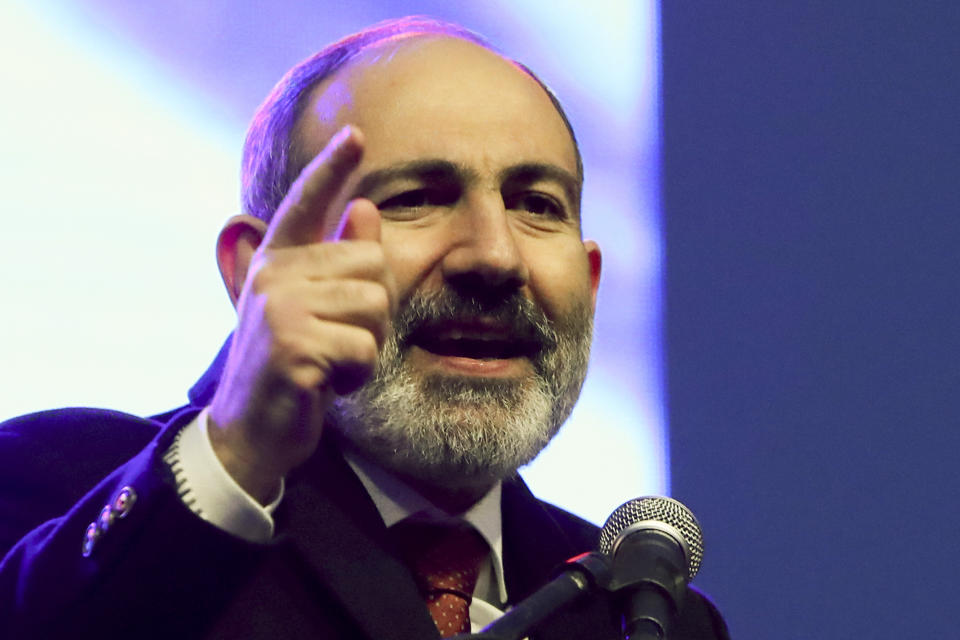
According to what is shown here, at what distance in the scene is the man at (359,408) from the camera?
91 cm

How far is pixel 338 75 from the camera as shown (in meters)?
1.55

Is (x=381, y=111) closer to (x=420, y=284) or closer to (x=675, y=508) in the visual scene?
(x=420, y=284)

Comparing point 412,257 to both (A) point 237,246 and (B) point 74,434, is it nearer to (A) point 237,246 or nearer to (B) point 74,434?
(A) point 237,246

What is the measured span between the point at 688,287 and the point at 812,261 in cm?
31

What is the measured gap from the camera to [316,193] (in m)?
0.90

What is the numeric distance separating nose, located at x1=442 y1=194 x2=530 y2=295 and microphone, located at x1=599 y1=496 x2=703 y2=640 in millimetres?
381

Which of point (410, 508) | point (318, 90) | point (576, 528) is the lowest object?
point (576, 528)

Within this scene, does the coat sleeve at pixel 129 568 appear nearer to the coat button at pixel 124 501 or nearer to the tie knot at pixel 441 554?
the coat button at pixel 124 501

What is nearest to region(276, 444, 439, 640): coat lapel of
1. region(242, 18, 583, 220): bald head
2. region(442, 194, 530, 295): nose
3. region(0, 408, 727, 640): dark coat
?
region(0, 408, 727, 640): dark coat

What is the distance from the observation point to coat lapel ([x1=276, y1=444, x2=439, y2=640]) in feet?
3.95

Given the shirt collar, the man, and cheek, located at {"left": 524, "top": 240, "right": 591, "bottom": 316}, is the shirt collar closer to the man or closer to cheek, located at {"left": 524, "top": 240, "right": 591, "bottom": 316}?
the man

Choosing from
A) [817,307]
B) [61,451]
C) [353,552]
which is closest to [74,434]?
[61,451]

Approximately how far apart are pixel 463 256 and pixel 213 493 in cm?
55

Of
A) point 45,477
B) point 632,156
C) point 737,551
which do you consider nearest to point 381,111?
point 45,477
